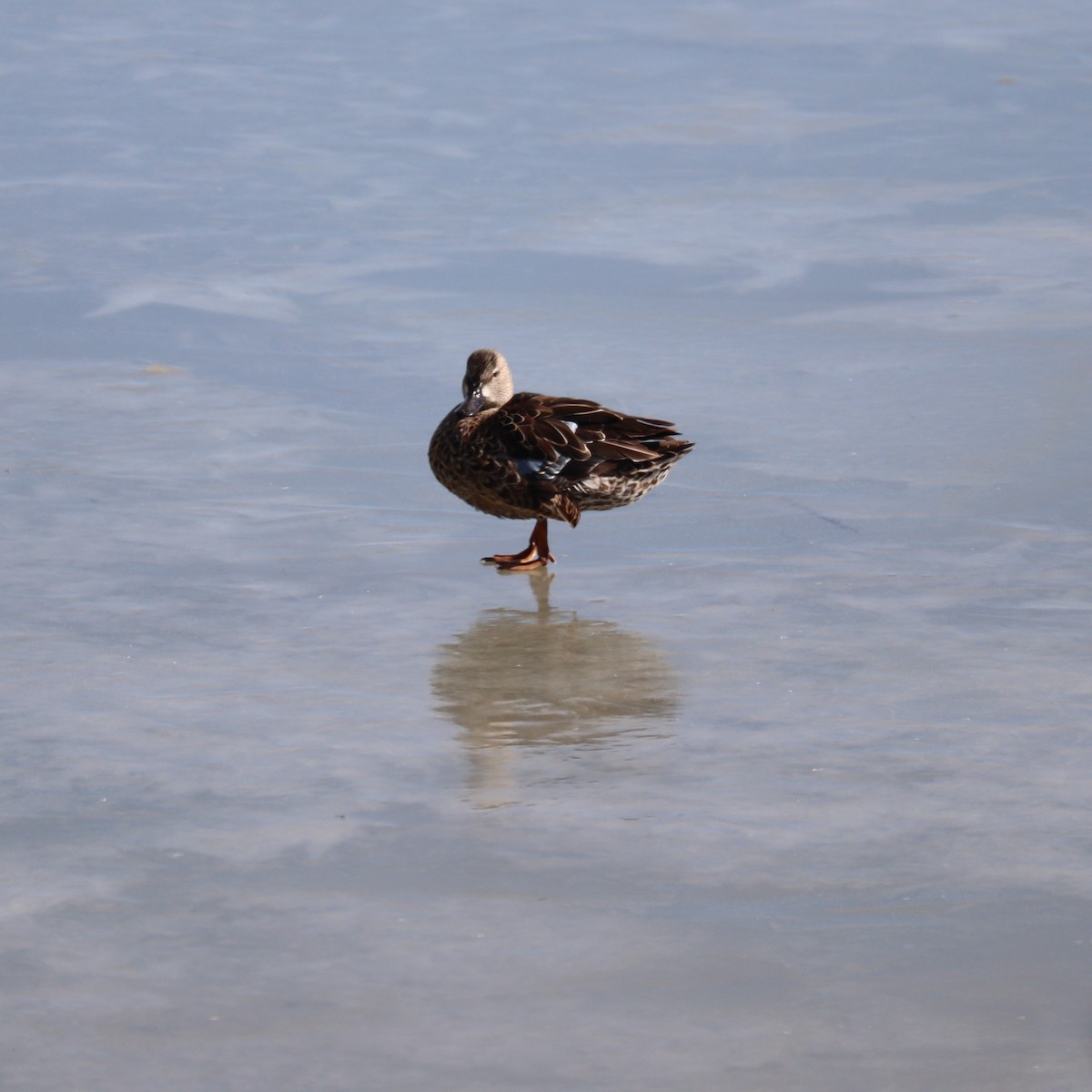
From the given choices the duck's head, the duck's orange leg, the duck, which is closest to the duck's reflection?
the duck's orange leg

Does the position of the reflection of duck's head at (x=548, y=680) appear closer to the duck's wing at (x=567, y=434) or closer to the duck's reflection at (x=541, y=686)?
the duck's reflection at (x=541, y=686)

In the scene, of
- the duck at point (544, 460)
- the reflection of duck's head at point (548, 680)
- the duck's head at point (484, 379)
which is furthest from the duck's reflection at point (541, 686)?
the duck's head at point (484, 379)

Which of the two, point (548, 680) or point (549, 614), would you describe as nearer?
point (548, 680)

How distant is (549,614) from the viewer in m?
5.53

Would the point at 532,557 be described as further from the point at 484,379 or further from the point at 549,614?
the point at 484,379

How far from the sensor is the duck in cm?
603

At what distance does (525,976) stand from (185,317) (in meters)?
5.49

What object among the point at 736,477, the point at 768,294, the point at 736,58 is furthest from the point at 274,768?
the point at 736,58

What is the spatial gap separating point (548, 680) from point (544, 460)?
1.21m

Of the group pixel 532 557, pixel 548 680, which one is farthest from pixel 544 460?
pixel 548 680

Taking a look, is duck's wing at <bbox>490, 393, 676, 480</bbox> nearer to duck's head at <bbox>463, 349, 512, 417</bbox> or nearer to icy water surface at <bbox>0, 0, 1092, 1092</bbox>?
duck's head at <bbox>463, 349, 512, 417</bbox>

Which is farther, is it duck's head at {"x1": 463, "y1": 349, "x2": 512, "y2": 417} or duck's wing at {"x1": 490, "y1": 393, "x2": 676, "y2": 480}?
duck's head at {"x1": 463, "y1": 349, "x2": 512, "y2": 417}

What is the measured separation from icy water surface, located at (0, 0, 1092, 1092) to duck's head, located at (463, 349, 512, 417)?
1.30ft

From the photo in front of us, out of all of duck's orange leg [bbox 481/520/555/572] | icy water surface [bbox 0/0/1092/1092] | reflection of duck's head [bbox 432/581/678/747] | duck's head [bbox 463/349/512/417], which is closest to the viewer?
icy water surface [bbox 0/0/1092/1092]
